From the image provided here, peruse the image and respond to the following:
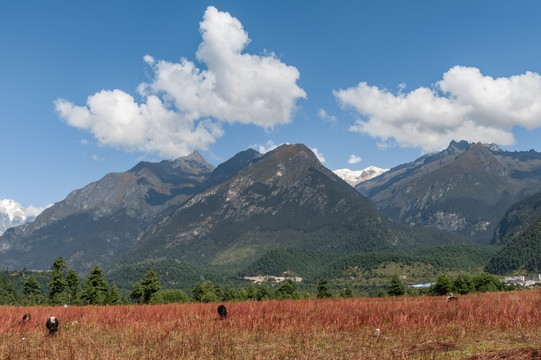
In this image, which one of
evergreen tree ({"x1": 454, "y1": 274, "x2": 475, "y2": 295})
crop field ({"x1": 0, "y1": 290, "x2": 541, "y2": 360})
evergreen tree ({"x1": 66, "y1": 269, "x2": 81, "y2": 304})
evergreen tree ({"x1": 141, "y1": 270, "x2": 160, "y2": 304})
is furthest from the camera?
evergreen tree ({"x1": 454, "y1": 274, "x2": 475, "y2": 295})

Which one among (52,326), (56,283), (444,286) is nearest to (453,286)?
(444,286)

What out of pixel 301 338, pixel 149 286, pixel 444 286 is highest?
pixel 301 338

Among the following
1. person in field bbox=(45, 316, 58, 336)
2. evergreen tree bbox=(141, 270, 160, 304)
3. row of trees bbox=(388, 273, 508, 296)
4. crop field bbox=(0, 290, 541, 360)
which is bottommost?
row of trees bbox=(388, 273, 508, 296)

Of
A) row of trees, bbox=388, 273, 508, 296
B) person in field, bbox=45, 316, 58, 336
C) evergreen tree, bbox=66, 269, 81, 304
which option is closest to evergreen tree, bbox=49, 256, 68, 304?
evergreen tree, bbox=66, 269, 81, 304

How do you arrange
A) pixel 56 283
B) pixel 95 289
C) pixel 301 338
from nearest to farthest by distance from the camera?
1. pixel 301 338
2. pixel 56 283
3. pixel 95 289

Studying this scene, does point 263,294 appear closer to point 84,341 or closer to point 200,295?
point 200,295

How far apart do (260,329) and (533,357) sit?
917cm

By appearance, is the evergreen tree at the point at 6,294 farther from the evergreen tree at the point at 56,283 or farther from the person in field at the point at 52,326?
the person in field at the point at 52,326

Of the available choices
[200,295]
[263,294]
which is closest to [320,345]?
[200,295]

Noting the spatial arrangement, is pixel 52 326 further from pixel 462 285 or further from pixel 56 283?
pixel 462 285

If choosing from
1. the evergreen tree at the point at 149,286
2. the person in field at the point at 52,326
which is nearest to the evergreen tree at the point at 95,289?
the evergreen tree at the point at 149,286

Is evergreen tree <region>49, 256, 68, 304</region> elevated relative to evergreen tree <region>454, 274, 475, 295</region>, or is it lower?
elevated

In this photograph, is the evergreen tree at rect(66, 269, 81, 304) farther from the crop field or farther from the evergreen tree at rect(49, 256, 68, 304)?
the crop field

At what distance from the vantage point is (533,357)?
8.88 m
